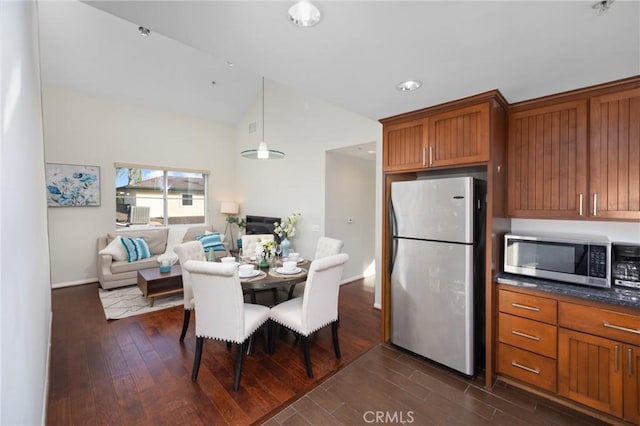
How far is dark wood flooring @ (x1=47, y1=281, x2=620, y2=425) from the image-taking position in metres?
1.87

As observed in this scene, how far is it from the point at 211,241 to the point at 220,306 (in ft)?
12.4

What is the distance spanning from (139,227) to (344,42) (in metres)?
5.82

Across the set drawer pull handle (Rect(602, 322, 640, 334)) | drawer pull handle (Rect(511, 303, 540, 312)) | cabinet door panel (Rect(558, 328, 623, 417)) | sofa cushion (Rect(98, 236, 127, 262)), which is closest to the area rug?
sofa cushion (Rect(98, 236, 127, 262))

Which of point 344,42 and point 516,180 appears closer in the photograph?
point 344,42

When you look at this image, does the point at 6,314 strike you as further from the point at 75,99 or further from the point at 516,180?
the point at 75,99

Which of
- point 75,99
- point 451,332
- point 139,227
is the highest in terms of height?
point 75,99

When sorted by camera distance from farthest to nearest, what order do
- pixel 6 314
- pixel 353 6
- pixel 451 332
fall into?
pixel 451 332, pixel 353 6, pixel 6 314

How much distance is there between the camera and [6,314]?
0.83 m

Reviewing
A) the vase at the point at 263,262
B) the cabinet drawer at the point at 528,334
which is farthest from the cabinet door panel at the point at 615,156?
the vase at the point at 263,262

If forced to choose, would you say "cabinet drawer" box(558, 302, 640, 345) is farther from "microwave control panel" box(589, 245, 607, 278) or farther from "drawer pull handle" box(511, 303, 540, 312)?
"microwave control panel" box(589, 245, 607, 278)

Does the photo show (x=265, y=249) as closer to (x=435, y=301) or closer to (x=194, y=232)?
(x=435, y=301)

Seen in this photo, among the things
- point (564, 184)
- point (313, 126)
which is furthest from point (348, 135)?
point (564, 184)

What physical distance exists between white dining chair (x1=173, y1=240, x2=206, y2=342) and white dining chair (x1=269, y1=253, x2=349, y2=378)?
0.88 metres

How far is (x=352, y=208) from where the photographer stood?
16.4 ft
